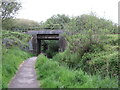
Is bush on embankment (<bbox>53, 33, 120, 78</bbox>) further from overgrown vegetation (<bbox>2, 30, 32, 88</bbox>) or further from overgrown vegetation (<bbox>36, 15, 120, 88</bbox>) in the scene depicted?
overgrown vegetation (<bbox>2, 30, 32, 88</bbox>)

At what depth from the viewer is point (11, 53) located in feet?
54.1

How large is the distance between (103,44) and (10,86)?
25.3 ft

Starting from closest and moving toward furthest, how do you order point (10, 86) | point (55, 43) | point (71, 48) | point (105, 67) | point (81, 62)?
point (10, 86)
point (105, 67)
point (81, 62)
point (71, 48)
point (55, 43)

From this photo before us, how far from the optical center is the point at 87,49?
13211 millimetres

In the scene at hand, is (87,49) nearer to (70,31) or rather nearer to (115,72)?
(70,31)

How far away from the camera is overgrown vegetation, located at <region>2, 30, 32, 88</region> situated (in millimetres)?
9386

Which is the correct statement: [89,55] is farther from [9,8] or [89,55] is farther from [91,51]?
[9,8]

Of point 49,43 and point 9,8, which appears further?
point 49,43

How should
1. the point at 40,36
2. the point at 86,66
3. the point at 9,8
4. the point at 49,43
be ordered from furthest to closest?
the point at 49,43 → the point at 40,36 → the point at 9,8 → the point at 86,66

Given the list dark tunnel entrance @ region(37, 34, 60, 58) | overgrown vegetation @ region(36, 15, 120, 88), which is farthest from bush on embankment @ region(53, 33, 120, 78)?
dark tunnel entrance @ region(37, 34, 60, 58)

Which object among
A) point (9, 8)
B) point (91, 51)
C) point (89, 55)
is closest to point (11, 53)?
point (9, 8)

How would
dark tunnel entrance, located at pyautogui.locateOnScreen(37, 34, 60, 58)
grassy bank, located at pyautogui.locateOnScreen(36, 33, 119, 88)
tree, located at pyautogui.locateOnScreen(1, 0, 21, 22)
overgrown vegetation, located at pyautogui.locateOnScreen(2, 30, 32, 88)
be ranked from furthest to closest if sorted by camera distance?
dark tunnel entrance, located at pyautogui.locateOnScreen(37, 34, 60, 58), tree, located at pyautogui.locateOnScreen(1, 0, 21, 22), overgrown vegetation, located at pyautogui.locateOnScreen(2, 30, 32, 88), grassy bank, located at pyautogui.locateOnScreen(36, 33, 119, 88)

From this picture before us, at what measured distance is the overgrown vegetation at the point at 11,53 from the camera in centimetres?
939

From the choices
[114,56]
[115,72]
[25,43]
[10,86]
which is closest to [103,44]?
[114,56]
